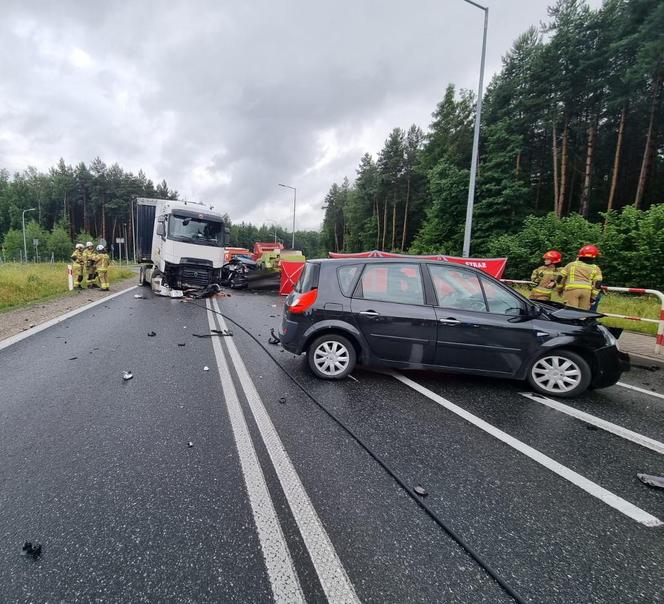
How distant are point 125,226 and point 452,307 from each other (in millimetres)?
78897

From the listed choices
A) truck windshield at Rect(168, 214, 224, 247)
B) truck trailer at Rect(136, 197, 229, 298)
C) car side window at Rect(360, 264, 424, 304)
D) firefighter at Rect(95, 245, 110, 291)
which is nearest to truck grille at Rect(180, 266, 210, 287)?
truck trailer at Rect(136, 197, 229, 298)

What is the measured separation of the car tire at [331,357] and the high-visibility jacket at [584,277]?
15.5 feet

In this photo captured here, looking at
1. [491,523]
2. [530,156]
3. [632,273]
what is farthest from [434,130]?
[491,523]

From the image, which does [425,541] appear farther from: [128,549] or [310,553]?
[128,549]

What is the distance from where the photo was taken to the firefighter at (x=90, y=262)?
12.2 m

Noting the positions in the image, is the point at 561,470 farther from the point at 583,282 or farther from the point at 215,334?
the point at 215,334

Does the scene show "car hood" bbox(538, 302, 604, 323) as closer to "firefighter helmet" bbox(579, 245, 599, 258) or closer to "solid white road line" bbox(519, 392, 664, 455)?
"solid white road line" bbox(519, 392, 664, 455)

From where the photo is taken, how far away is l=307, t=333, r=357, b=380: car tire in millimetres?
4479

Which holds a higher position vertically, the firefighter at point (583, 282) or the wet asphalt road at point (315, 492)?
the firefighter at point (583, 282)

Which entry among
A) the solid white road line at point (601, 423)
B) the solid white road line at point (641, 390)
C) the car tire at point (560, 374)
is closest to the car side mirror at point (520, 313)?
the car tire at point (560, 374)

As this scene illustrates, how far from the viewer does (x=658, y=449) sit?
301 cm

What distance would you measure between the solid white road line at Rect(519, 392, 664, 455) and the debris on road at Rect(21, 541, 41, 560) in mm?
4485

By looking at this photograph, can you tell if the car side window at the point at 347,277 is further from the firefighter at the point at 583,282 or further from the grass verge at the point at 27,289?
the grass verge at the point at 27,289

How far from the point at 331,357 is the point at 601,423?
3.00 m
